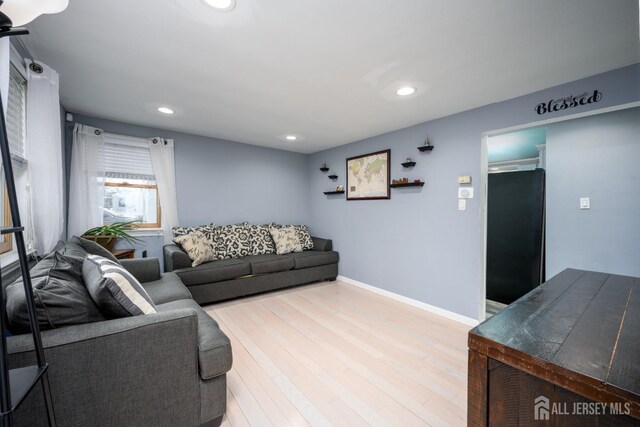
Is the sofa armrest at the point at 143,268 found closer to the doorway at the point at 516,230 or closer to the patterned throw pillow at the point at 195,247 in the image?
the patterned throw pillow at the point at 195,247

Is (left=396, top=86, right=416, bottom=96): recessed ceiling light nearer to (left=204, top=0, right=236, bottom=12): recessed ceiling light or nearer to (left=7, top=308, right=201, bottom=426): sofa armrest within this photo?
(left=204, top=0, right=236, bottom=12): recessed ceiling light

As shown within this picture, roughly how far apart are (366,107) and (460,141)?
3.67 feet

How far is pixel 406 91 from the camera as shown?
2275 mm

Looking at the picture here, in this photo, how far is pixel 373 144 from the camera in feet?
12.3

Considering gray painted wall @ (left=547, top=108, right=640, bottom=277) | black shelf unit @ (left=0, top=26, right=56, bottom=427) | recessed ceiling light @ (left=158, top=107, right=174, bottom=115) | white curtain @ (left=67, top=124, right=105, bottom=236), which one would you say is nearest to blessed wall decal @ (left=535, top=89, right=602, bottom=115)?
gray painted wall @ (left=547, top=108, right=640, bottom=277)

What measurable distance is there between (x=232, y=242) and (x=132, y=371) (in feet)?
8.60

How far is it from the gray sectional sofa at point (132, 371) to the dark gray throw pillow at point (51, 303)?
0.04 meters

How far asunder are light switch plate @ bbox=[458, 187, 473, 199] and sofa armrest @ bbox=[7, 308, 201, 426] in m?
2.73

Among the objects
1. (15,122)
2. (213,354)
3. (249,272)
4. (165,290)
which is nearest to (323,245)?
(249,272)

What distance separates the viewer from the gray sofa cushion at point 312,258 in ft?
12.3

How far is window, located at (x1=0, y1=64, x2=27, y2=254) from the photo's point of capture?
5.25ft

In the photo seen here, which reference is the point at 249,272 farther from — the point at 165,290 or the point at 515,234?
the point at 515,234

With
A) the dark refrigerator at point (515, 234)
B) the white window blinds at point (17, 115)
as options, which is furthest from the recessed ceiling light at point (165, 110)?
the dark refrigerator at point (515, 234)

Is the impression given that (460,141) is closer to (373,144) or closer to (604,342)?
(373,144)
